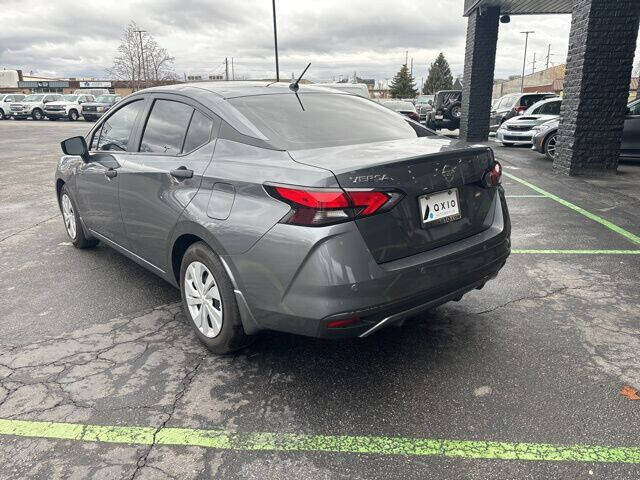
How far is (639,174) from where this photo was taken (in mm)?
9664

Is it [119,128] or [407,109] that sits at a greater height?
[119,128]

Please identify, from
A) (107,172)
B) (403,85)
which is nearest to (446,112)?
(107,172)

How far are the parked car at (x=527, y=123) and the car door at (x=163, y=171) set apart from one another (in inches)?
528

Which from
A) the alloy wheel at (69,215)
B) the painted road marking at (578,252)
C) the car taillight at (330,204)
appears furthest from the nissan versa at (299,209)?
the painted road marking at (578,252)

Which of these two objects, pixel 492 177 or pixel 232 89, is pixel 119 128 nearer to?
pixel 232 89

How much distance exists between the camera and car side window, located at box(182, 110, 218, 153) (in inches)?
126

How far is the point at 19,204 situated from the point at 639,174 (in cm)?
1083

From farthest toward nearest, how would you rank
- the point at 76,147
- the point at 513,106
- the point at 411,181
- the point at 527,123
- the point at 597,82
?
the point at 513,106 < the point at 527,123 < the point at 597,82 < the point at 76,147 < the point at 411,181

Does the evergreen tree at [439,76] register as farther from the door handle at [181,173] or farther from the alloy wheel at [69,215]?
the door handle at [181,173]

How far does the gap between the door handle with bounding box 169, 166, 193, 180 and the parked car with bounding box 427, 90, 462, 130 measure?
861 inches

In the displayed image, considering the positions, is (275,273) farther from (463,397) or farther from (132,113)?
(132,113)

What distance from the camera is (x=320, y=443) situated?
2.40 metres

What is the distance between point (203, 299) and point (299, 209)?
1.05 metres

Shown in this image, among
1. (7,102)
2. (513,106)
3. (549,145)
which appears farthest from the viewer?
(7,102)
